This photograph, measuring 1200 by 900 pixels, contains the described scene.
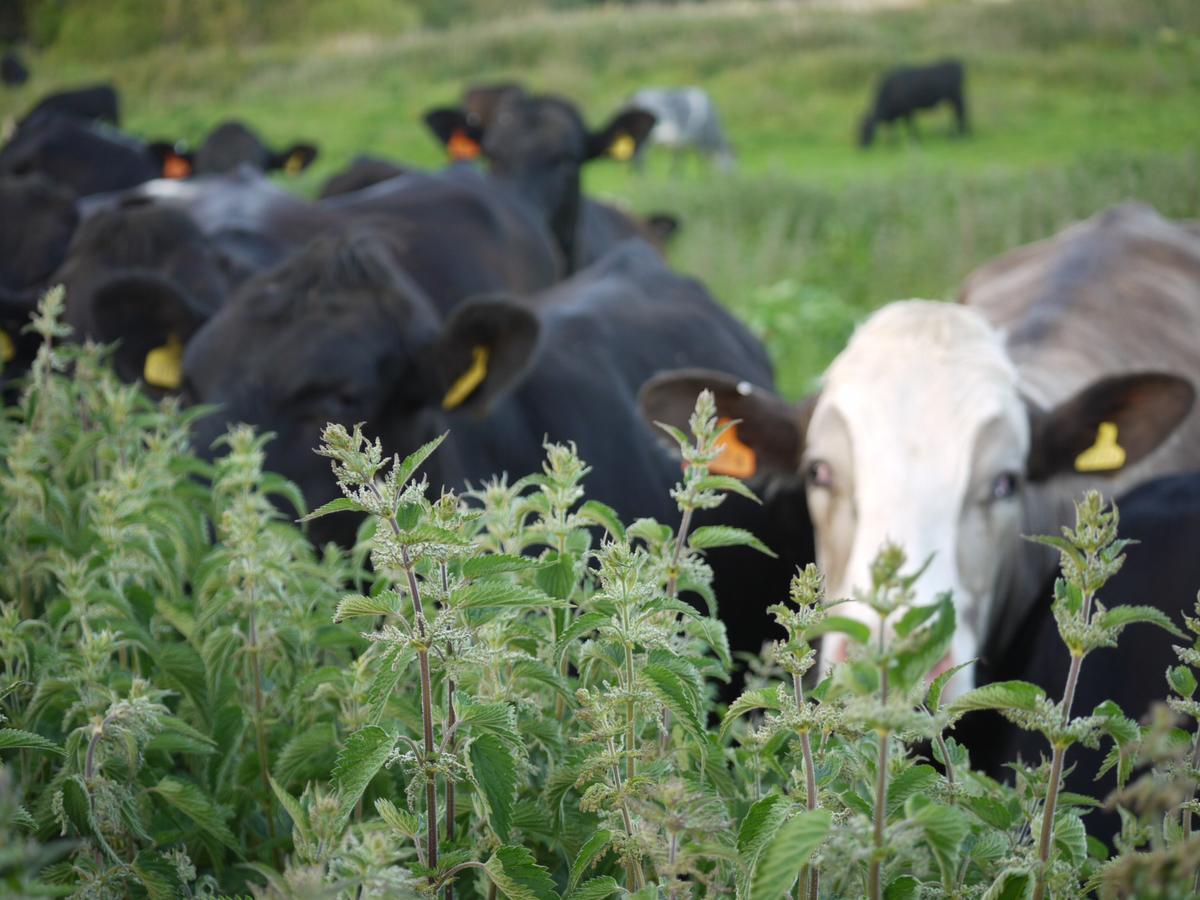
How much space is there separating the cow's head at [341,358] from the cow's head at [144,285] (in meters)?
0.46

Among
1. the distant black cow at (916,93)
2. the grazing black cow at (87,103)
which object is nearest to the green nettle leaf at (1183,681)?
the grazing black cow at (87,103)

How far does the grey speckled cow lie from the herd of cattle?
17.2 metres

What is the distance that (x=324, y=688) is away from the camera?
1558 millimetres

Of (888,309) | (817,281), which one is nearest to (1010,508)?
(888,309)

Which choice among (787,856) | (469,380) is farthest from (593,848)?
(469,380)

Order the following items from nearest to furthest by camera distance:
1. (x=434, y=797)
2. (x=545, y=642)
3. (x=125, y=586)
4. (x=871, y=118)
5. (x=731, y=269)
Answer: (x=434, y=797) < (x=545, y=642) < (x=125, y=586) < (x=731, y=269) < (x=871, y=118)

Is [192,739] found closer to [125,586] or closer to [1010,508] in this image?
[125,586]

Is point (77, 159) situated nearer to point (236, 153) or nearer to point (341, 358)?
point (236, 153)

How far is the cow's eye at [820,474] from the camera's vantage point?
336 cm

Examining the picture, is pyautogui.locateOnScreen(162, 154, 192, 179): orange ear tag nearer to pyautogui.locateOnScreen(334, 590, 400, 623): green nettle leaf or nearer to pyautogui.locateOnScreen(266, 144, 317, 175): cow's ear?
pyautogui.locateOnScreen(266, 144, 317, 175): cow's ear

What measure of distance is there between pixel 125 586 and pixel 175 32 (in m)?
35.6

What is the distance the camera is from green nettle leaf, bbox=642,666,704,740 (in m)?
1.18

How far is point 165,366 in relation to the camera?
163 inches

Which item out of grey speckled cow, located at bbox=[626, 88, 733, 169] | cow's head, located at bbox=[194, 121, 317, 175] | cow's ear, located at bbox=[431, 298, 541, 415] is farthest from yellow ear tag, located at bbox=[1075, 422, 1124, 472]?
grey speckled cow, located at bbox=[626, 88, 733, 169]
